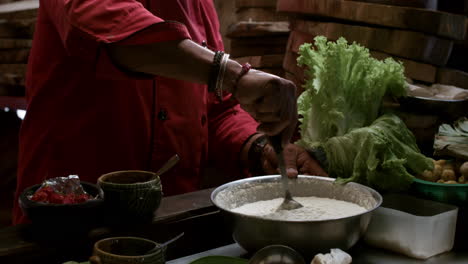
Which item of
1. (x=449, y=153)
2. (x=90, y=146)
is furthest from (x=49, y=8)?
(x=449, y=153)

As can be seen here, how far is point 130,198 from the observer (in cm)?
199

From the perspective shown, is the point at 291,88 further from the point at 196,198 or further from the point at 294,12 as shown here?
the point at 294,12

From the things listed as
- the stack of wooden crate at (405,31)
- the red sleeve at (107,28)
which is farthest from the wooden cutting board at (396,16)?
the red sleeve at (107,28)

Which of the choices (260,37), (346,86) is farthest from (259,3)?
(346,86)

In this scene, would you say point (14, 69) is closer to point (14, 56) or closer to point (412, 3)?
point (14, 56)

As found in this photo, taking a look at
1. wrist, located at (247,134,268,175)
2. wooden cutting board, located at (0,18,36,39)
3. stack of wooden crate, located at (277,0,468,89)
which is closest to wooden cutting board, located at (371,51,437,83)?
stack of wooden crate, located at (277,0,468,89)

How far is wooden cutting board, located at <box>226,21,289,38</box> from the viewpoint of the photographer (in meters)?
4.52

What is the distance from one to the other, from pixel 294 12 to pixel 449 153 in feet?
6.29

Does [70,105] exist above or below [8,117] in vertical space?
above

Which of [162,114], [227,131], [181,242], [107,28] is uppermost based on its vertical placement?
[107,28]

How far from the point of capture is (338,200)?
7.45 feet

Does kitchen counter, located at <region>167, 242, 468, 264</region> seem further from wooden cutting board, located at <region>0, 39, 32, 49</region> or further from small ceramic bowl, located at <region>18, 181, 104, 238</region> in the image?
wooden cutting board, located at <region>0, 39, 32, 49</region>

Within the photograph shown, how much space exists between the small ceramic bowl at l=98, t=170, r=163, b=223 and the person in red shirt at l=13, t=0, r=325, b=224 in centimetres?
39

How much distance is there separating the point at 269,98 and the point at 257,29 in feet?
8.58
